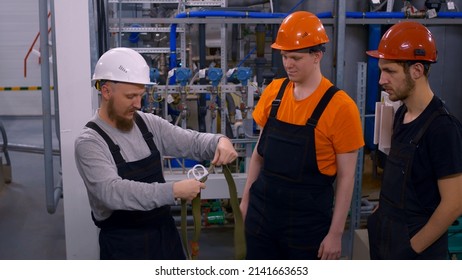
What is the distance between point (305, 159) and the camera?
221cm

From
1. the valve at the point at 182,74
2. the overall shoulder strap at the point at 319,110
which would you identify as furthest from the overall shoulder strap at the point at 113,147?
the valve at the point at 182,74

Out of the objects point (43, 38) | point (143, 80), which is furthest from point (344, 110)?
point (43, 38)

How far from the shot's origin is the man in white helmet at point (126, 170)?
6.01 feet

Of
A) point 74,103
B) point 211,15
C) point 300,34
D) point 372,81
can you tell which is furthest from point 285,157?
point 372,81

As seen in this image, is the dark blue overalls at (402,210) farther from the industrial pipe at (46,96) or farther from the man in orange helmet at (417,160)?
the industrial pipe at (46,96)

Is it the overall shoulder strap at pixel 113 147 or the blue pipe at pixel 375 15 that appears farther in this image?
the blue pipe at pixel 375 15

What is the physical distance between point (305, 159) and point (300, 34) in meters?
0.52

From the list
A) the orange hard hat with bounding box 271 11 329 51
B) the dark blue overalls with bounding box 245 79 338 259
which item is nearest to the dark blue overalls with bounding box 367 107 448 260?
the dark blue overalls with bounding box 245 79 338 259

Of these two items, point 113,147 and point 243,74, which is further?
point 243,74

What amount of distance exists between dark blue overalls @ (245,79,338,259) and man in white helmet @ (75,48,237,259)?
277 mm

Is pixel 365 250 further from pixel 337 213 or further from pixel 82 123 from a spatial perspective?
pixel 82 123

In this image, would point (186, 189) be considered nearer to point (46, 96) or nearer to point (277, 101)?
point (277, 101)

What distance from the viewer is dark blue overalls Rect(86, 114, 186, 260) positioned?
1983 mm

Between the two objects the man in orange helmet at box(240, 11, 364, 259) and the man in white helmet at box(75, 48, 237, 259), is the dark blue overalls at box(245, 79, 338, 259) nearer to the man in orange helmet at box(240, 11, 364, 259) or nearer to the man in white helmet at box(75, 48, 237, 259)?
the man in orange helmet at box(240, 11, 364, 259)
